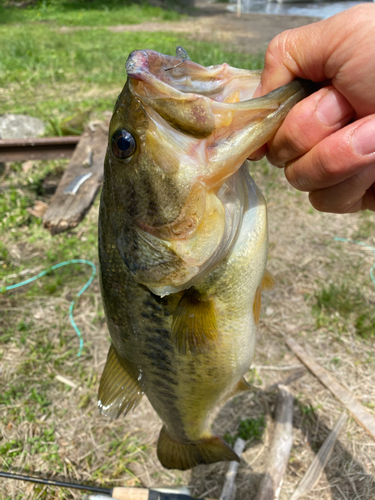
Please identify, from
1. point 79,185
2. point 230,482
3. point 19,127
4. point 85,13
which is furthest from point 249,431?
point 85,13

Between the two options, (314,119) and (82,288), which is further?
(82,288)

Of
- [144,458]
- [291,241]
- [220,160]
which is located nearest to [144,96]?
[220,160]

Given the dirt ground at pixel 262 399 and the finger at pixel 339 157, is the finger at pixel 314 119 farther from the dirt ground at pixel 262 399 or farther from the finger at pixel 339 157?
the dirt ground at pixel 262 399

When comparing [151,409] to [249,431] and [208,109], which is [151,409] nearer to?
[249,431]

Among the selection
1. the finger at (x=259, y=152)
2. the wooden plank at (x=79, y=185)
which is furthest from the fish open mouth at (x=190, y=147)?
the wooden plank at (x=79, y=185)

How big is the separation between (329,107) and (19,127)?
283 inches

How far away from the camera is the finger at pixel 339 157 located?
1.09m

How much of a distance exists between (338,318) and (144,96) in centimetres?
292

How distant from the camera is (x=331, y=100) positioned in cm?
114

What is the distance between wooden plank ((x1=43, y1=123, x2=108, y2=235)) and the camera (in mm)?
4480

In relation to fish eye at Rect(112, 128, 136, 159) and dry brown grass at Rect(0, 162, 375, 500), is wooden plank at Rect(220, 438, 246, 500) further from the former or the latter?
fish eye at Rect(112, 128, 136, 159)

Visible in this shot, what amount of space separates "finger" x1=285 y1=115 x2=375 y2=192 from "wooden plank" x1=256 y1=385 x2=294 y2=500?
6.59 ft

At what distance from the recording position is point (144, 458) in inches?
101

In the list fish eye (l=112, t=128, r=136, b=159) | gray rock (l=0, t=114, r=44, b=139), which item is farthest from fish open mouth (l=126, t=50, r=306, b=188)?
gray rock (l=0, t=114, r=44, b=139)
